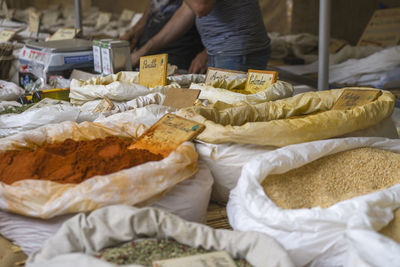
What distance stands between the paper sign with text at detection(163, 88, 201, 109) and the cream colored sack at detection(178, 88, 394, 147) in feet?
0.47

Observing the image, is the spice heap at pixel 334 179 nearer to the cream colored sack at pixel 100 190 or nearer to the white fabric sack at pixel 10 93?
the cream colored sack at pixel 100 190

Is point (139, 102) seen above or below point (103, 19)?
above

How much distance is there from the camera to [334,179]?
1.14 m

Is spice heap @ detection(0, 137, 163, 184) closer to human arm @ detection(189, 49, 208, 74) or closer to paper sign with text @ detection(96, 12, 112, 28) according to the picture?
human arm @ detection(189, 49, 208, 74)

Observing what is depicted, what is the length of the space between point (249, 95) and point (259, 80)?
180mm

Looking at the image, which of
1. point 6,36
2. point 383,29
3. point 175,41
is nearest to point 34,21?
point 6,36

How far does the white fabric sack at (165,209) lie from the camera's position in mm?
Result: 1006

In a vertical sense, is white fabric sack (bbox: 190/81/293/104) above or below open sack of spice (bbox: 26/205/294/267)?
above

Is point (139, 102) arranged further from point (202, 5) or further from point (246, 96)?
point (202, 5)

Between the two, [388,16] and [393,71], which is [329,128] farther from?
[388,16]

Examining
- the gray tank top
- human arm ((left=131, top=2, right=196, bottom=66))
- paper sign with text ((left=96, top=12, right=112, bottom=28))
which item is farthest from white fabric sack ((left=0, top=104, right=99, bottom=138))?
paper sign with text ((left=96, top=12, right=112, bottom=28))

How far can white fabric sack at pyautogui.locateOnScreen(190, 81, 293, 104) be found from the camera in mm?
1606

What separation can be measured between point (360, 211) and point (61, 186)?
0.65 meters

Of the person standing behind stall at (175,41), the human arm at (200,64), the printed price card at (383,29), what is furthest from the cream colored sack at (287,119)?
the printed price card at (383,29)
